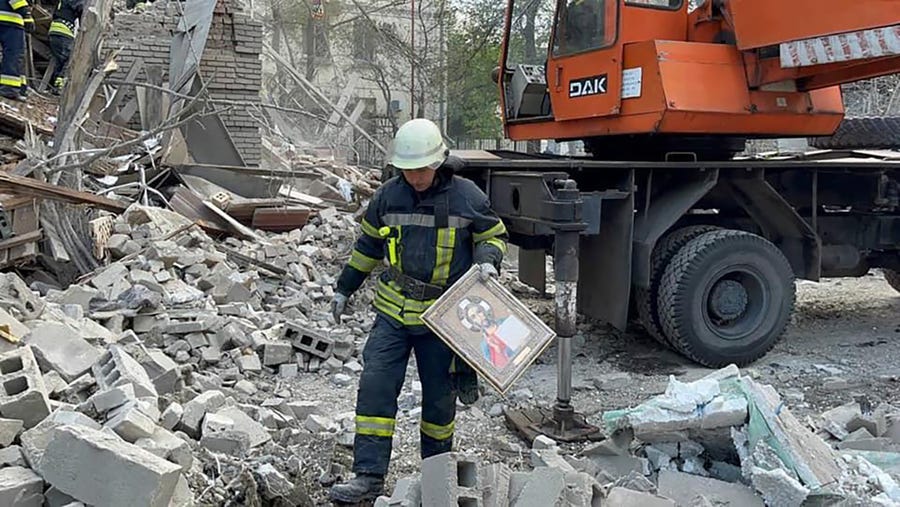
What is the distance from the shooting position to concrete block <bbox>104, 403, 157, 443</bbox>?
3359 millimetres

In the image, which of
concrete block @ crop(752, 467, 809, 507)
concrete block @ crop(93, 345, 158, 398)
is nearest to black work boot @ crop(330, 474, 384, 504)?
concrete block @ crop(93, 345, 158, 398)

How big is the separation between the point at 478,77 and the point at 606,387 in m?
14.0

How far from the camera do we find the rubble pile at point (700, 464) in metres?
2.99

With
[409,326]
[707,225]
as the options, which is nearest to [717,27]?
[707,225]

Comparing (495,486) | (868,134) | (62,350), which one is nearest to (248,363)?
(62,350)

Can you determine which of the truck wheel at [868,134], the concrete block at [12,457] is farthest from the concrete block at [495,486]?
the truck wheel at [868,134]

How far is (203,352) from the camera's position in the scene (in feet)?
18.0

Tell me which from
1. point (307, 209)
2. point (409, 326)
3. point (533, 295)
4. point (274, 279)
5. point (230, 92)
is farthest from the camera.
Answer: point (230, 92)

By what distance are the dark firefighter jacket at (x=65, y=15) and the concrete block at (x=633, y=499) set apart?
10.5m

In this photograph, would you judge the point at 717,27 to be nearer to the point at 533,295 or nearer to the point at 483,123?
the point at 533,295

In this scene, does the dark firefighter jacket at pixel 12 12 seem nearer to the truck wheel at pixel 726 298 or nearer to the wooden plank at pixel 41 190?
the wooden plank at pixel 41 190

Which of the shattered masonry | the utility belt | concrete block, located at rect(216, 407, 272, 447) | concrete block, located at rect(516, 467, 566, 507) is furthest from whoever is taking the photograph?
the shattered masonry

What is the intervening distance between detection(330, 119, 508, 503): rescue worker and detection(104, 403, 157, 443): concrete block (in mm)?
851

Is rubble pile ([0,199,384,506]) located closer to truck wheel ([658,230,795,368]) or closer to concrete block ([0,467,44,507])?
concrete block ([0,467,44,507])
